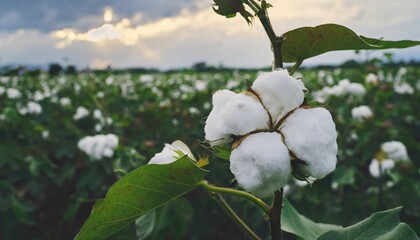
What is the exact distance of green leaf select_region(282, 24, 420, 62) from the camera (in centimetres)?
88

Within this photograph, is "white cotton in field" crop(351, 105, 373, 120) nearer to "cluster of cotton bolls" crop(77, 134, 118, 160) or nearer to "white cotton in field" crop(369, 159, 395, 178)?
"white cotton in field" crop(369, 159, 395, 178)

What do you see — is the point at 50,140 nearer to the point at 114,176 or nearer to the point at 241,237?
the point at 114,176

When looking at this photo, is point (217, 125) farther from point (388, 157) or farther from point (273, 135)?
point (388, 157)

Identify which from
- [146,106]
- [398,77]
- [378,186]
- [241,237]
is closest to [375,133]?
[378,186]

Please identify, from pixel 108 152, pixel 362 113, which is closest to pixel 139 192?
pixel 108 152

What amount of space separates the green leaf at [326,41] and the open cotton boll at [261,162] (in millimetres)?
212

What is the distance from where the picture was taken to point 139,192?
86 centimetres

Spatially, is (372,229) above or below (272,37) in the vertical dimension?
below

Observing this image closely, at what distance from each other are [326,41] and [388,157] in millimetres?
2432

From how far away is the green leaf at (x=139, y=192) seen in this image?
0.84 meters

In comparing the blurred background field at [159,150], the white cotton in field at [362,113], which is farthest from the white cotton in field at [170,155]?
the white cotton in field at [362,113]

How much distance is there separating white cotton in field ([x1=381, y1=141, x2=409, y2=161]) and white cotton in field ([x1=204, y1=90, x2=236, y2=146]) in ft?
8.13

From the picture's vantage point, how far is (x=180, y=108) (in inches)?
210

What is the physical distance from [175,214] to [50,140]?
2110 mm
